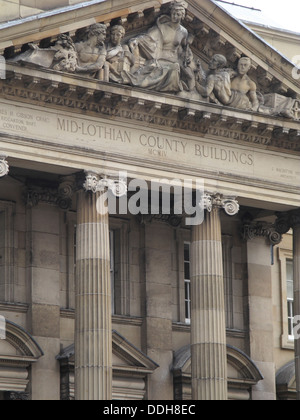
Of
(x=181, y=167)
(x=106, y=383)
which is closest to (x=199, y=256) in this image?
(x=181, y=167)

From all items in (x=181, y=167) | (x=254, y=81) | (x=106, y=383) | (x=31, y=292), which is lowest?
(x=106, y=383)

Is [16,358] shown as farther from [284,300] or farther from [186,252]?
[284,300]

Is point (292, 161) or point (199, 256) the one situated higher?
point (292, 161)

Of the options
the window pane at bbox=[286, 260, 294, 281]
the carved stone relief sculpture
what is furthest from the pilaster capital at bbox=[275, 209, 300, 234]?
the window pane at bbox=[286, 260, 294, 281]

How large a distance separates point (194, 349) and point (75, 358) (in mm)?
3856

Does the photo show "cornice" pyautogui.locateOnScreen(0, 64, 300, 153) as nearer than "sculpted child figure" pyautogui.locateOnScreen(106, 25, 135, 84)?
Yes

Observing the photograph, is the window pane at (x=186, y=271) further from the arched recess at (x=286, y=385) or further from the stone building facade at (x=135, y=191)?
A: the arched recess at (x=286, y=385)

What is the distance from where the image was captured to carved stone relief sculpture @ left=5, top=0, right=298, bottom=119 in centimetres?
3816

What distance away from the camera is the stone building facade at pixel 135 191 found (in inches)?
1497

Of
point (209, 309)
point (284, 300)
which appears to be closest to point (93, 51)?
point (209, 309)

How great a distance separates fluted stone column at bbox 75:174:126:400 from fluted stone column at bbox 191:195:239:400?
3.02 metres

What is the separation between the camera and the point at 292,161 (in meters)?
43.0

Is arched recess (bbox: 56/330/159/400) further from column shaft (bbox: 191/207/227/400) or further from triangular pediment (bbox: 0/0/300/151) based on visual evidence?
triangular pediment (bbox: 0/0/300/151)

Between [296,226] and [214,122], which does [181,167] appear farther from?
[296,226]
